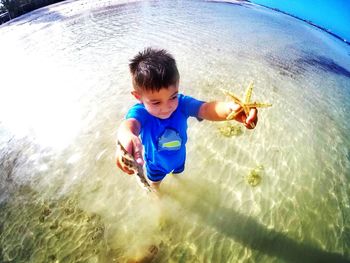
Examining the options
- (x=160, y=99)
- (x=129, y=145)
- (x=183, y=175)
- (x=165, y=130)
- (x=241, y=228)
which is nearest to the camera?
(x=129, y=145)

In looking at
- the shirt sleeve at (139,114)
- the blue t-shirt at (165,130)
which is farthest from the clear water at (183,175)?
the shirt sleeve at (139,114)

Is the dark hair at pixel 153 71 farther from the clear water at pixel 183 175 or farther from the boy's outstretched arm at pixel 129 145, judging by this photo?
the clear water at pixel 183 175

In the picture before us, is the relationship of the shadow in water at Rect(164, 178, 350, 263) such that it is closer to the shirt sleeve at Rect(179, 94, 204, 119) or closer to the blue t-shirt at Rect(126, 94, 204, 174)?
the blue t-shirt at Rect(126, 94, 204, 174)

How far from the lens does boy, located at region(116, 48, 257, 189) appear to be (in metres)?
2.53

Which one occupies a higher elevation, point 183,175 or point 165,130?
point 165,130

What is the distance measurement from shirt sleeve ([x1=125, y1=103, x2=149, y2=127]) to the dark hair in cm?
38

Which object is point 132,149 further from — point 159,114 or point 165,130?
point 165,130

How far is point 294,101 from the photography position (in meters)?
8.74

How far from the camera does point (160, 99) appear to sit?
268cm

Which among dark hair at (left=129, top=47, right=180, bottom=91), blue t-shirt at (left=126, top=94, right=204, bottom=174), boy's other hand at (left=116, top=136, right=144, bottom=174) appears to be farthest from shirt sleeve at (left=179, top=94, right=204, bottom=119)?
boy's other hand at (left=116, top=136, right=144, bottom=174)

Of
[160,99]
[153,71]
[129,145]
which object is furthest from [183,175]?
→ [153,71]

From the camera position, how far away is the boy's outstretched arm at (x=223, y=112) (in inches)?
98.7

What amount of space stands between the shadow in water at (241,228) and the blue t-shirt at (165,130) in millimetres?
1484

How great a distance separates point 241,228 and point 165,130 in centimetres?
222
